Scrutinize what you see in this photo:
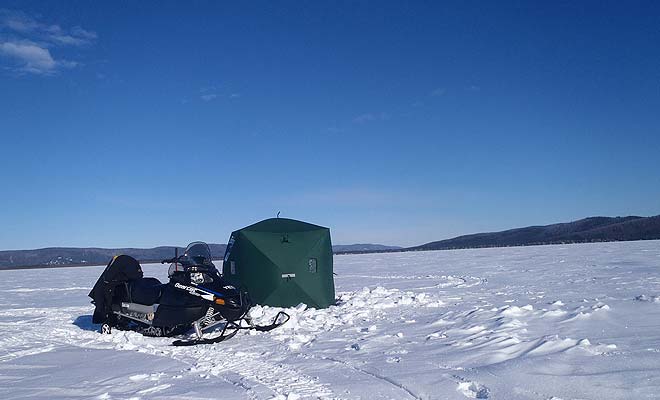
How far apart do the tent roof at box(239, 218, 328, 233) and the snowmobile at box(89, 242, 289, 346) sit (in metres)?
1.91

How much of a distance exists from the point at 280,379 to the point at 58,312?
27.4ft

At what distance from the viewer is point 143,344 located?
7605mm

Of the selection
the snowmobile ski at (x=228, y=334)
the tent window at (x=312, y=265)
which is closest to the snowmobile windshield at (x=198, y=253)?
the snowmobile ski at (x=228, y=334)

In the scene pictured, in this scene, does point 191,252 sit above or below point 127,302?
above

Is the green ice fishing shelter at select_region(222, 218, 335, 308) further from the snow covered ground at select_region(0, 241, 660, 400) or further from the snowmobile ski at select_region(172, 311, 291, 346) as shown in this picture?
the snowmobile ski at select_region(172, 311, 291, 346)

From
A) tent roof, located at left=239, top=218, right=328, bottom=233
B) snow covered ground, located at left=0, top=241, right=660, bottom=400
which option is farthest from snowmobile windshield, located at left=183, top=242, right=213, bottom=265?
tent roof, located at left=239, top=218, right=328, bottom=233

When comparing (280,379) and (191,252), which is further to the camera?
(191,252)

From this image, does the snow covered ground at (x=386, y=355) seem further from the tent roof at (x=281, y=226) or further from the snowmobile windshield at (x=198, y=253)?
the tent roof at (x=281, y=226)

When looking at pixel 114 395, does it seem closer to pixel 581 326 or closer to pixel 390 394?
pixel 390 394

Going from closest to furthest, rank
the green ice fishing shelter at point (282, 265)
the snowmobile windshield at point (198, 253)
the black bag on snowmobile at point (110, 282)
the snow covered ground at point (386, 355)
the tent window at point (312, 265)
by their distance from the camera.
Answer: the snow covered ground at point (386, 355), the snowmobile windshield at point (198, 253), the black bag on snowmobile at point (110, 282), the green ice fishing shelter at point (282, 265), the tent window at point (312, 265)

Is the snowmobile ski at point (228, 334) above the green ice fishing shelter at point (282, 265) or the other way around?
the other way around

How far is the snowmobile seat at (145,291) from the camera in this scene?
835 centimetres

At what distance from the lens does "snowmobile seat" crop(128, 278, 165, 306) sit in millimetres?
8352

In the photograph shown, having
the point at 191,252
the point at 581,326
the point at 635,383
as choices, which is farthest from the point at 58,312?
the point at 635,383
